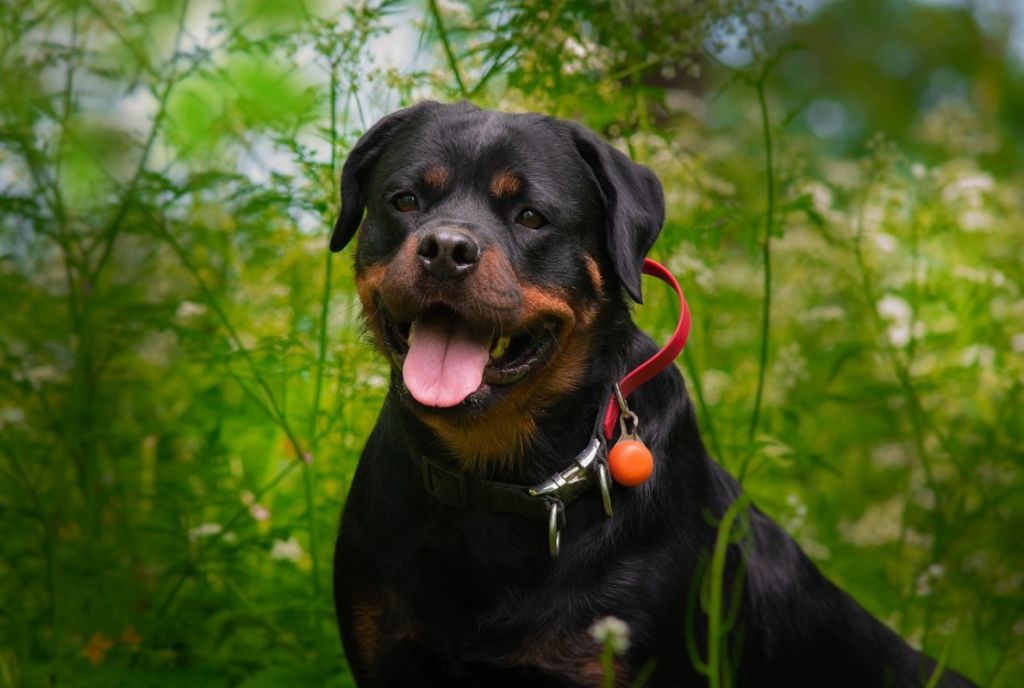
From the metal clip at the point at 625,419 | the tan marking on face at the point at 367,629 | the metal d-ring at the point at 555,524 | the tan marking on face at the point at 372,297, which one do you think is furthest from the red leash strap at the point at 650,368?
the tan marking on face at the point at 367,629

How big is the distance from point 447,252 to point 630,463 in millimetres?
656

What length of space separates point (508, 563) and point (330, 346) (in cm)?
126

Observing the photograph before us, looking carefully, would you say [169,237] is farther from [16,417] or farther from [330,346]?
[16,417]

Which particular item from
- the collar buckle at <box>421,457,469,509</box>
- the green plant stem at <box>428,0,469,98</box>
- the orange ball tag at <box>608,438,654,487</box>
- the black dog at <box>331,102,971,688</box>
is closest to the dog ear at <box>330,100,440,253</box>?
the black dog at <box>331,102,971,688</box>

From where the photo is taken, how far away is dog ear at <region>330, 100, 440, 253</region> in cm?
329

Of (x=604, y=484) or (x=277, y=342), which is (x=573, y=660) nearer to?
(x=604, y=484)

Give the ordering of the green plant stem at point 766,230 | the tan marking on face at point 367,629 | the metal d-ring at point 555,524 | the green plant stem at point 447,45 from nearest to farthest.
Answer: the metal d-ring at point 555,524 < the tan marking on face at point 367,629 < the green plant stem at point 447,45 < the green plant stem at point 766,230

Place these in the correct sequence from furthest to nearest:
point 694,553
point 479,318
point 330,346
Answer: point 330,346 < point 694,553 < point 479,318

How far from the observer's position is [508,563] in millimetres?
3047

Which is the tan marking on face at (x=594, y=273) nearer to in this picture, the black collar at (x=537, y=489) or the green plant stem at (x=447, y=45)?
the black collar at (x=537, y=489)

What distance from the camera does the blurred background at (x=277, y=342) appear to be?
3740mm

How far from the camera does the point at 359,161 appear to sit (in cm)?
336

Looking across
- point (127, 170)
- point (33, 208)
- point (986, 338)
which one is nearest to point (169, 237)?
point (33, 208)

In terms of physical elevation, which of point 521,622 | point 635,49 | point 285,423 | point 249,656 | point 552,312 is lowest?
point 249,656
